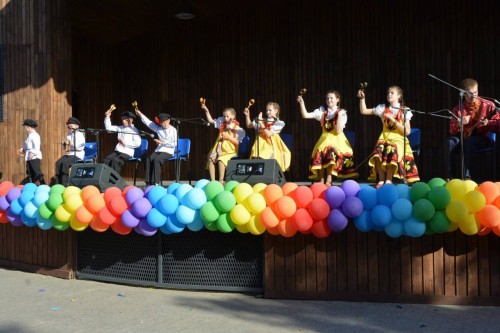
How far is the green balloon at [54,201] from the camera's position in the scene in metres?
6.55

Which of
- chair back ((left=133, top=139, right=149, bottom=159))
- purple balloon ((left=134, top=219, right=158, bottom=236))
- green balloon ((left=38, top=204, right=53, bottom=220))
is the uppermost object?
chair back ((left=133, top=139, right=149, bottom=159))

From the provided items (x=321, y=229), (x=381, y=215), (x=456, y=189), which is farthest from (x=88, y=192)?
(x=456, y=189)

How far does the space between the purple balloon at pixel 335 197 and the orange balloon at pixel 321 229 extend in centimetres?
19

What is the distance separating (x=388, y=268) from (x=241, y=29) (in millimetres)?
6222

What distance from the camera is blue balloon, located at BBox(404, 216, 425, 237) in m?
5.27

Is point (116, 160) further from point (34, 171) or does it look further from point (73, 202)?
point (73, 202)

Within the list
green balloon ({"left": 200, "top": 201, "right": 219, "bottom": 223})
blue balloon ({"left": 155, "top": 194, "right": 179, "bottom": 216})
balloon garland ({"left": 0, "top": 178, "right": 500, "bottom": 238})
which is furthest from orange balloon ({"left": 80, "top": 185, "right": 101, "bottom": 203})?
green balloon ({"left": 200, "top": 201, "right": 219, "bottom": 223})

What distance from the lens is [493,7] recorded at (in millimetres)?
8719

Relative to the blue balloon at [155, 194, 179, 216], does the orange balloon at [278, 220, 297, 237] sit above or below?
below

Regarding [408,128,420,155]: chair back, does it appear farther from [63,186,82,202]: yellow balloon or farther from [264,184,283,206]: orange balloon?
[63,186,82,202]: yellow balloon

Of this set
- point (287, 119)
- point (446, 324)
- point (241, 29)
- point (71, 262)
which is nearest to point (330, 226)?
point (446, 324)

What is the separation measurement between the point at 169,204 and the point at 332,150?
2159 millimetres

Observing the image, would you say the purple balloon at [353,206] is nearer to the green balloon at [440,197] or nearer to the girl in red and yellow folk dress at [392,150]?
the green balloon at [440,197]

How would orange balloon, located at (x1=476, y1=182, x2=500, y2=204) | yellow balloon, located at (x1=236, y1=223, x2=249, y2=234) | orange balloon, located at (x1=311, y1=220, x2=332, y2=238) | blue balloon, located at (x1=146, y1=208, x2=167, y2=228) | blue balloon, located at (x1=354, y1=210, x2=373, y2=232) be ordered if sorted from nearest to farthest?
orange balloon, located at (x1=476, y1=182, x2=500, y2=204) < blue balloon, located at (x1=354, y1=210, x2=373, y2=232) < orange balloon, located at (x1=311, y1=220, x2=332, y2=238) < yellow balloon, located at (x1=236, y1=223, x2=249, y2=234) < blue balloon, located at (x1=146, y1=208, x2=167, y2=228)
